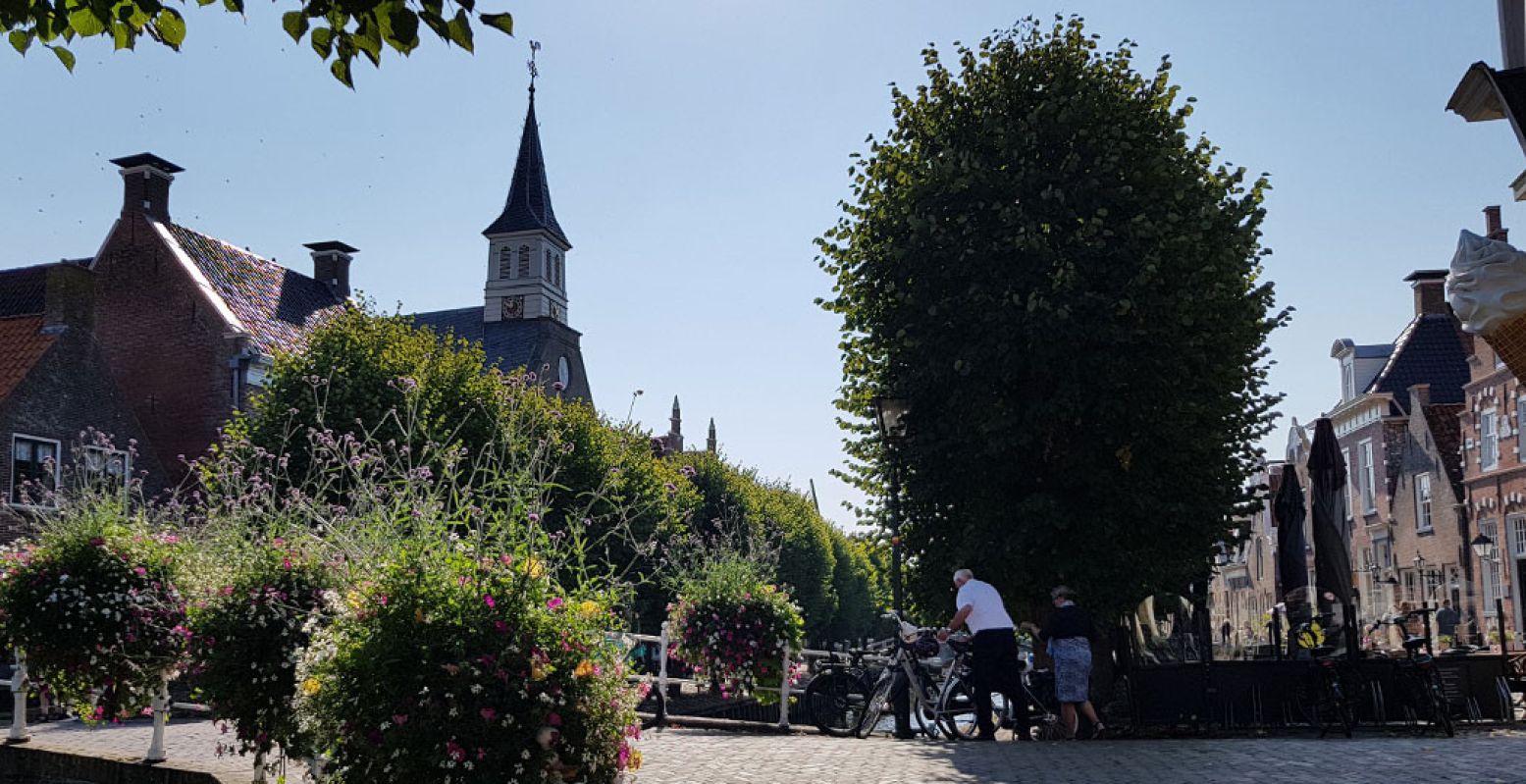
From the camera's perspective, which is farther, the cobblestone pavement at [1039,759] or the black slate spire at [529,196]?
the black slate spire at [529,196]

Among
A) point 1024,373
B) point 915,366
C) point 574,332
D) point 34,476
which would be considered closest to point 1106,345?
point 1024,373

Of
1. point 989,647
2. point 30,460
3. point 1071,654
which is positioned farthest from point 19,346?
point 1071,654

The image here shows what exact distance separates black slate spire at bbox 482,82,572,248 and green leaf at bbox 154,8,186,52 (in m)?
63.8

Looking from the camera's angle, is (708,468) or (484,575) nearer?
(484,575)

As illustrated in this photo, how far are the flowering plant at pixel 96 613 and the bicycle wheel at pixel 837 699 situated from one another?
7.64 metres

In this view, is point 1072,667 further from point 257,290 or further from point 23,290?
point 257,290

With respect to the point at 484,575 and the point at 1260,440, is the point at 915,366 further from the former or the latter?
the point at 484,575

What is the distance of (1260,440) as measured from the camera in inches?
708

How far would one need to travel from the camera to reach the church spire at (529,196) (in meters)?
68.8

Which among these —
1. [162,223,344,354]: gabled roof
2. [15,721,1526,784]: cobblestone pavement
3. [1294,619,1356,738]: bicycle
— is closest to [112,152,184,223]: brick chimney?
[162,223,344,354]: gabled roof

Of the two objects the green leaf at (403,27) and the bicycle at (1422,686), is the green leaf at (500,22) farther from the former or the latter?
the bicycle at (1422,686)

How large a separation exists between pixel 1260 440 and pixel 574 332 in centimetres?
5385

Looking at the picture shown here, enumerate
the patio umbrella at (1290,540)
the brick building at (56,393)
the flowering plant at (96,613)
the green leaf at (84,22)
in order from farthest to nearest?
the brick building at (56,393), the patio umbrella at (1290,540), the flowering plant at (96,613), the green leaf at (84,22)

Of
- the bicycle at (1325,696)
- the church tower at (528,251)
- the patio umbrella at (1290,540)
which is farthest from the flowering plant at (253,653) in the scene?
the church tower at (528,251)
